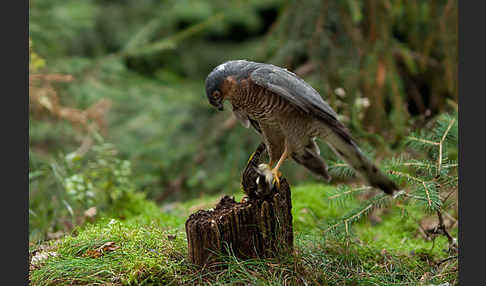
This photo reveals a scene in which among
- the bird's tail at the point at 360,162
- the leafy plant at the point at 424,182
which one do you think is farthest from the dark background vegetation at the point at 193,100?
the bird's tail at the point at 360,162

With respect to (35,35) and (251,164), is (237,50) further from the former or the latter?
(251,164)

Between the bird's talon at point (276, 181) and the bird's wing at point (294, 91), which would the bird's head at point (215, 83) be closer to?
the bird's wing at point (294, 91)

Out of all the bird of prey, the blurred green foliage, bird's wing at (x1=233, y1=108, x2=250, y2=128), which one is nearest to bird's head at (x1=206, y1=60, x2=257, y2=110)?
the bird of prey

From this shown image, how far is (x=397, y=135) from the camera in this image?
540 centimetres

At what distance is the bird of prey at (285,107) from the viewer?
3186 millimetres

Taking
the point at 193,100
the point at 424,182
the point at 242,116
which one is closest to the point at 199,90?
the point at 193,100

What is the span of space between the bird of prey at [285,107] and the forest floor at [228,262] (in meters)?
0.58

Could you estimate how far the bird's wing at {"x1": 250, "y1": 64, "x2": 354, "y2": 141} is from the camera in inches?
124

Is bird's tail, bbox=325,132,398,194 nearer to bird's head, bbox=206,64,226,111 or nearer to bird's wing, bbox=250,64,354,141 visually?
bird's wing, bbox=250,64,354,141

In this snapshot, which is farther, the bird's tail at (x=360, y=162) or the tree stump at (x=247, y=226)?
the bird's tail at (x=360, y=162)

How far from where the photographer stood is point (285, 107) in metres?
3.32

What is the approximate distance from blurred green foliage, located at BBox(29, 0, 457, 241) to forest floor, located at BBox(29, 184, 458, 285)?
3.32 feet

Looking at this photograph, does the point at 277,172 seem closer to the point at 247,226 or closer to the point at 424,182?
the point at 247,226

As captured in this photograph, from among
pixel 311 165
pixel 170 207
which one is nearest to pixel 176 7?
pixel 170 207
